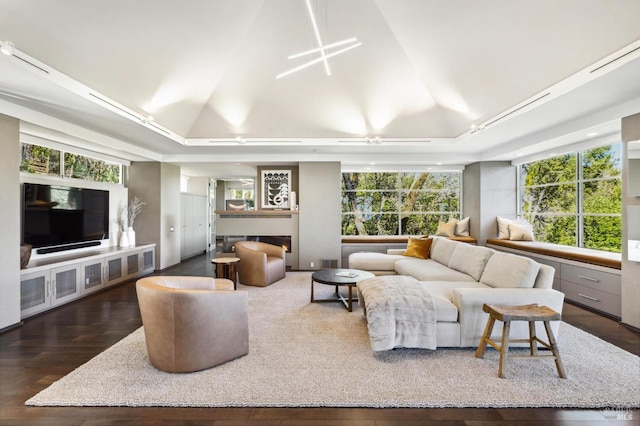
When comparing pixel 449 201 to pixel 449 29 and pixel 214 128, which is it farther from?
pixel 214 128

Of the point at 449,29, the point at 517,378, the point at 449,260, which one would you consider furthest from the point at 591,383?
the point at 449,29

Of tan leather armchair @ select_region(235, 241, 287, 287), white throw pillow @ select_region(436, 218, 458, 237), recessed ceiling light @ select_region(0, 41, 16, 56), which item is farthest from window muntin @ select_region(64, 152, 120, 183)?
white throw pillow @ select_region(436, 218, 458, 237)

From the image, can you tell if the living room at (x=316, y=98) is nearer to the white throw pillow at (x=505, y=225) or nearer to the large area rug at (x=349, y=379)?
the white throw pillow at (x=505, y=225)

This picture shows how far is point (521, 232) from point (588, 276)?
6.08 feet

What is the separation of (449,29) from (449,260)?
3199 mm

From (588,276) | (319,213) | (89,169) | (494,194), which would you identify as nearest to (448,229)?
(494,194)

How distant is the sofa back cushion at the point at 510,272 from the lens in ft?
10.1

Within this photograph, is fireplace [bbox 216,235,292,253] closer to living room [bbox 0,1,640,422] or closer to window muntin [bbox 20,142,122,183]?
living room [bbox 0,1,640,422]

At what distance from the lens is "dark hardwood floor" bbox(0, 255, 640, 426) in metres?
1.95

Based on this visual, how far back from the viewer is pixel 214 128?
5.45 meters

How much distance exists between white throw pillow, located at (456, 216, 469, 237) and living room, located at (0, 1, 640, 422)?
0.20 metres

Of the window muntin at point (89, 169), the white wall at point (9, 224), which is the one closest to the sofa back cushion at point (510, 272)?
the white wall at point (9, 224)

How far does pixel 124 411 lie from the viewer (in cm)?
204

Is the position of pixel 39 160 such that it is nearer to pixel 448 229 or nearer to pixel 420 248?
pixel 420 248
